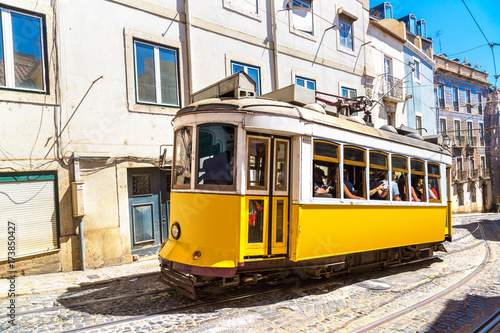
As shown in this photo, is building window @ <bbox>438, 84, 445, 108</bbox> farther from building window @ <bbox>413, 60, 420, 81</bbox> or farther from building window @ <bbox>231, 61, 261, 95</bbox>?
building window @ <bbox>231, 61, 261, 95</bbox>

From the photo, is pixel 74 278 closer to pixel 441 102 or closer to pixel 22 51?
pixel 22 51

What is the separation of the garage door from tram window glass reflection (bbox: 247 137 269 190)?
5.32 metres

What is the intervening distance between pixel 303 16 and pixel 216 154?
36.8 feet

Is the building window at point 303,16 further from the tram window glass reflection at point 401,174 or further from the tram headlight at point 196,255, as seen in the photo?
the tram headlight at point 196,255

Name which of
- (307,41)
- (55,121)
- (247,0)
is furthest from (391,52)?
(55,121)

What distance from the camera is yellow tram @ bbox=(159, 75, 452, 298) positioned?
17.0 ft

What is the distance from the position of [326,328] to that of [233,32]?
990 centimetres

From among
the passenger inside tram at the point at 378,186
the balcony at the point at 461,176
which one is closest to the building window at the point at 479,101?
the balcony at the point at 461,176

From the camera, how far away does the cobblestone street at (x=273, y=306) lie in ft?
15.4

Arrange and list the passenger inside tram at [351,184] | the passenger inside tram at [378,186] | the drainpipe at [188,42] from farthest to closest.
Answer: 1. the drainpipe at [188,42]
2. the passenger inside tram at [378,186]
3. the passenger inside tram at [351,184]

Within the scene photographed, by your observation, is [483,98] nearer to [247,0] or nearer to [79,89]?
[247,0]

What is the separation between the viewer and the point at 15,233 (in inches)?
292

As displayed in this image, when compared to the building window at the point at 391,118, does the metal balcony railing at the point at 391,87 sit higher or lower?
higher

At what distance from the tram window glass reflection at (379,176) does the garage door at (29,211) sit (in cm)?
707
